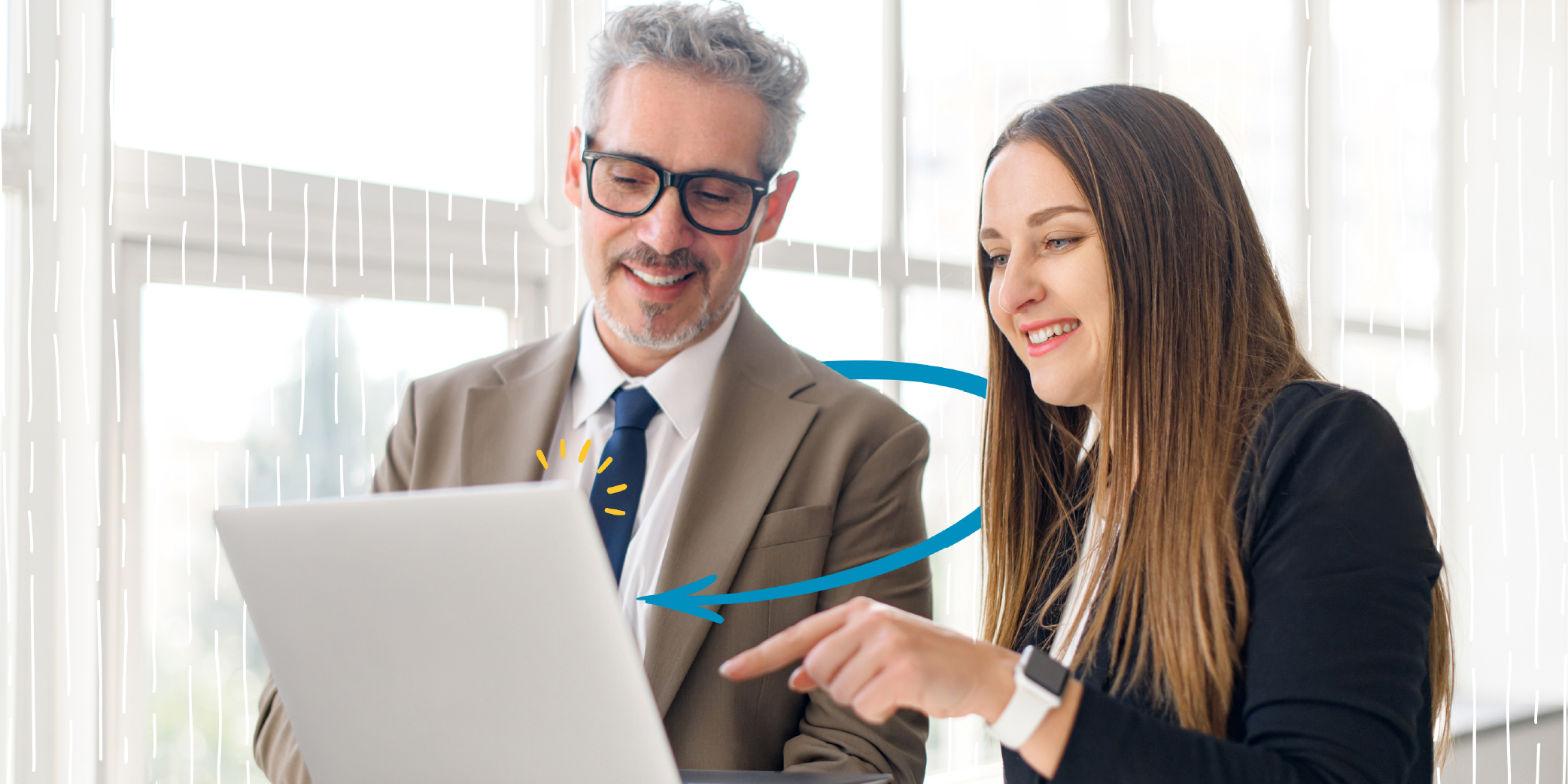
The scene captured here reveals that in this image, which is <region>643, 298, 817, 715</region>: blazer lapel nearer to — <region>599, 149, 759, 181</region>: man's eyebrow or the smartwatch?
<region>599, 149, 759, 181</region>: man's eyebrow

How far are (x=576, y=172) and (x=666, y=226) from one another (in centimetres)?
28

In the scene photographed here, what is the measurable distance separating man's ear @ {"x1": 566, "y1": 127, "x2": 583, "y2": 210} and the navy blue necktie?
334mm

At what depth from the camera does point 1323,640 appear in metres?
0.90

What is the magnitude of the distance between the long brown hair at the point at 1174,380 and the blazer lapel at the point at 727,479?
0.50 metres

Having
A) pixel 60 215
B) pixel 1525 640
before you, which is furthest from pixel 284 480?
pixel 1525 640

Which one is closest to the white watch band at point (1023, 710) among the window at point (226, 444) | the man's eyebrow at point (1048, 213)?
the man's eyebrow at point (1048, 213)

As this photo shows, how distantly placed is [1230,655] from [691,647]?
2.42 ft

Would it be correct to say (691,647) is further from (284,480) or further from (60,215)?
(60,215)

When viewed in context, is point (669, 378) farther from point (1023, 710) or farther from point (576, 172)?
point (1023, 710)

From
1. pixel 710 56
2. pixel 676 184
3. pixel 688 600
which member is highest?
pixel 710 56

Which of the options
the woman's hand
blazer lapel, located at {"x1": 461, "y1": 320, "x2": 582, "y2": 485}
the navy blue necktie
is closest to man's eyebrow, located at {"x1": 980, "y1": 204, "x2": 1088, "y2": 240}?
the woman's hand

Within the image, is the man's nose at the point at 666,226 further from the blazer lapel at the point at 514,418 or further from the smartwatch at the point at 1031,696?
the smartwatch at the point at 1031,696

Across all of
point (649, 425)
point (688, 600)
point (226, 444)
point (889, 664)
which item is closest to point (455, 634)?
point (889, 664)

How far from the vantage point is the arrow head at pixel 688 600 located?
149 cm
